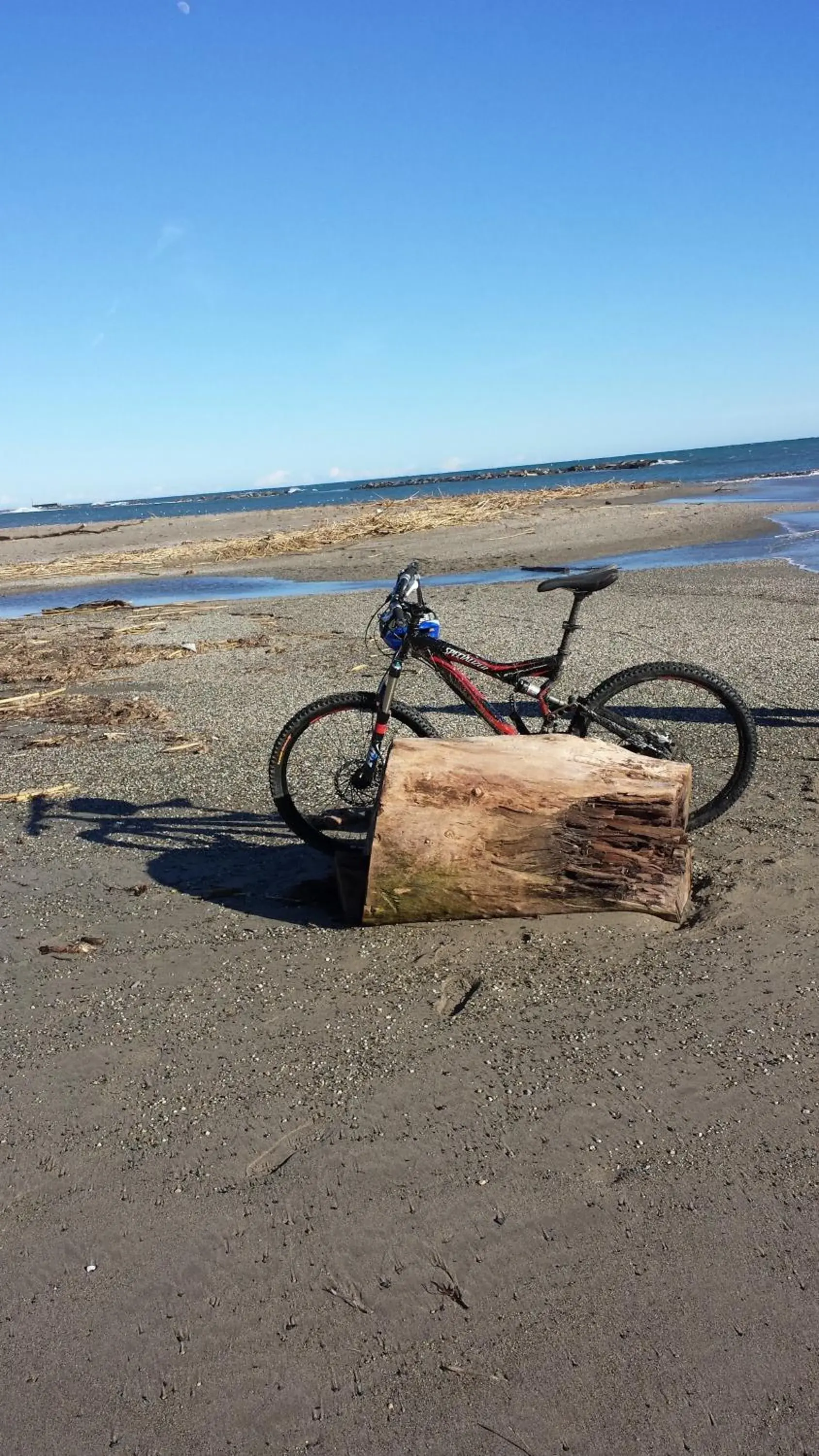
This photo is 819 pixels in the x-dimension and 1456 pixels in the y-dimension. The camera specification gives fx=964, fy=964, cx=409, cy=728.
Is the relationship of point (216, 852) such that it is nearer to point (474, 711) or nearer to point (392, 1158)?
point (474, 711)

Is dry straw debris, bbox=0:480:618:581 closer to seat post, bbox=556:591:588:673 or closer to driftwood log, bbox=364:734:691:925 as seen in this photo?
seat post, bbox=556:591:588:673

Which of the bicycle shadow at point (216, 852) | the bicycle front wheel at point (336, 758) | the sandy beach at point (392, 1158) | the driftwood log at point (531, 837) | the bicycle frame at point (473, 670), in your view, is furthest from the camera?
the bicycle front wheel at point (336, 758)

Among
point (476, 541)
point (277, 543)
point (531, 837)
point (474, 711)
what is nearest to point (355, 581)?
point (476, 541)

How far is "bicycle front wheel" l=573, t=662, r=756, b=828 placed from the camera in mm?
5043

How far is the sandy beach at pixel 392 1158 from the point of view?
2.11 m

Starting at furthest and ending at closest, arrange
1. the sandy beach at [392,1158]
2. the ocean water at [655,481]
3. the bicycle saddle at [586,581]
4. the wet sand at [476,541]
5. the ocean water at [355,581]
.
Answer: the ocean water at [655,481]
the wet sand at [476,541]
the ocean water at [355,581]
the bicycle saddle at [586,581]
the sandy beach at [392,1158]

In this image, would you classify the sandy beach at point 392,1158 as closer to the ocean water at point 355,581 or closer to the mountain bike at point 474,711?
the mountain bike at point 474,711

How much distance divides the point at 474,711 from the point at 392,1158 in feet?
8.95

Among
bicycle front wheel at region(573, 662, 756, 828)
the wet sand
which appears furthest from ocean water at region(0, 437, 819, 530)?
bicycle front wheel at region(573, 662, 756, 828)

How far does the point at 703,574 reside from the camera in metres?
17.4

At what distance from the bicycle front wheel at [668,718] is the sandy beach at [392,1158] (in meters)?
0.24

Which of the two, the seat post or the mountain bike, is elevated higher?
the seat post

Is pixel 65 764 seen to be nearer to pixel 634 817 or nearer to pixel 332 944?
pixel 332 944


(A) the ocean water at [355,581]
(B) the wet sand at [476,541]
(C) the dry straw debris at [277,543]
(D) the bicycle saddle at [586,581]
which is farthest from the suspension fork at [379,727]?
(C) the dry straw debris at [277,543]
